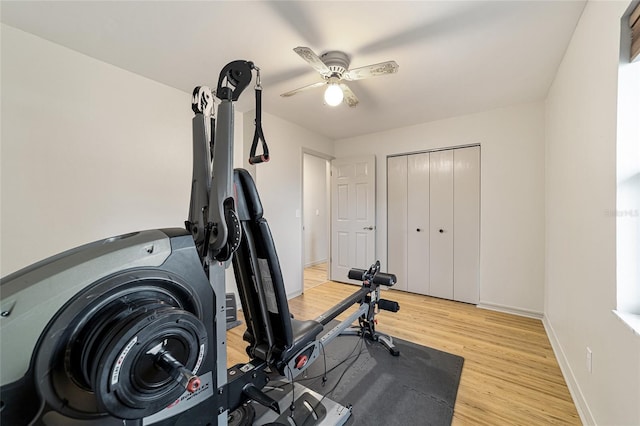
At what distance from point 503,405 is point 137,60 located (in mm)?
3520

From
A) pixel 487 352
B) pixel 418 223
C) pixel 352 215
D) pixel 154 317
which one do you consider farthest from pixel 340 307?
pixel 352 215

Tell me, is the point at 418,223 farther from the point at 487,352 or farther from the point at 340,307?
the point at 340,307

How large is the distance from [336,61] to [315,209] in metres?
3.99

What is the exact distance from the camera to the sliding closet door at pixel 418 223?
3527 millimetres

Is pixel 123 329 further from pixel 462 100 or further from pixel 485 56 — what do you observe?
pixel 462 100

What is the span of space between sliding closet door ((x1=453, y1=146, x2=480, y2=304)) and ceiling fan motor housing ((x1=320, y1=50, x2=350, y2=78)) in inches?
83.2

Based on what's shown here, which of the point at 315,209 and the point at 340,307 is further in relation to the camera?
the point at 315,209

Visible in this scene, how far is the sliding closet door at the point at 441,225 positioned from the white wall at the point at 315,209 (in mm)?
2553

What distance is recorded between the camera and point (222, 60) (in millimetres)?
2029

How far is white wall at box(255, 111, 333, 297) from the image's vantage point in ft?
10.6

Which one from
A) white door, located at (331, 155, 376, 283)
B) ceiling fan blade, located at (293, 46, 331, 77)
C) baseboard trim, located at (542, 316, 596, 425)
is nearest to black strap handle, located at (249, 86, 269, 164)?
ceiling fan blade, located at (293, 46, 331, 77)

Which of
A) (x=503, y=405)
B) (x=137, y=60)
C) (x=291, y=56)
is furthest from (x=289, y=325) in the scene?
(x=137, y=60)

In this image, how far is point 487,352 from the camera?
2129 mm

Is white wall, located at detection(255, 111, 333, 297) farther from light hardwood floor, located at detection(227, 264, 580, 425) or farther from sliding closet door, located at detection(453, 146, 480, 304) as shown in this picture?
sliding closet door, located at detection(453, 146, 480, 304)
